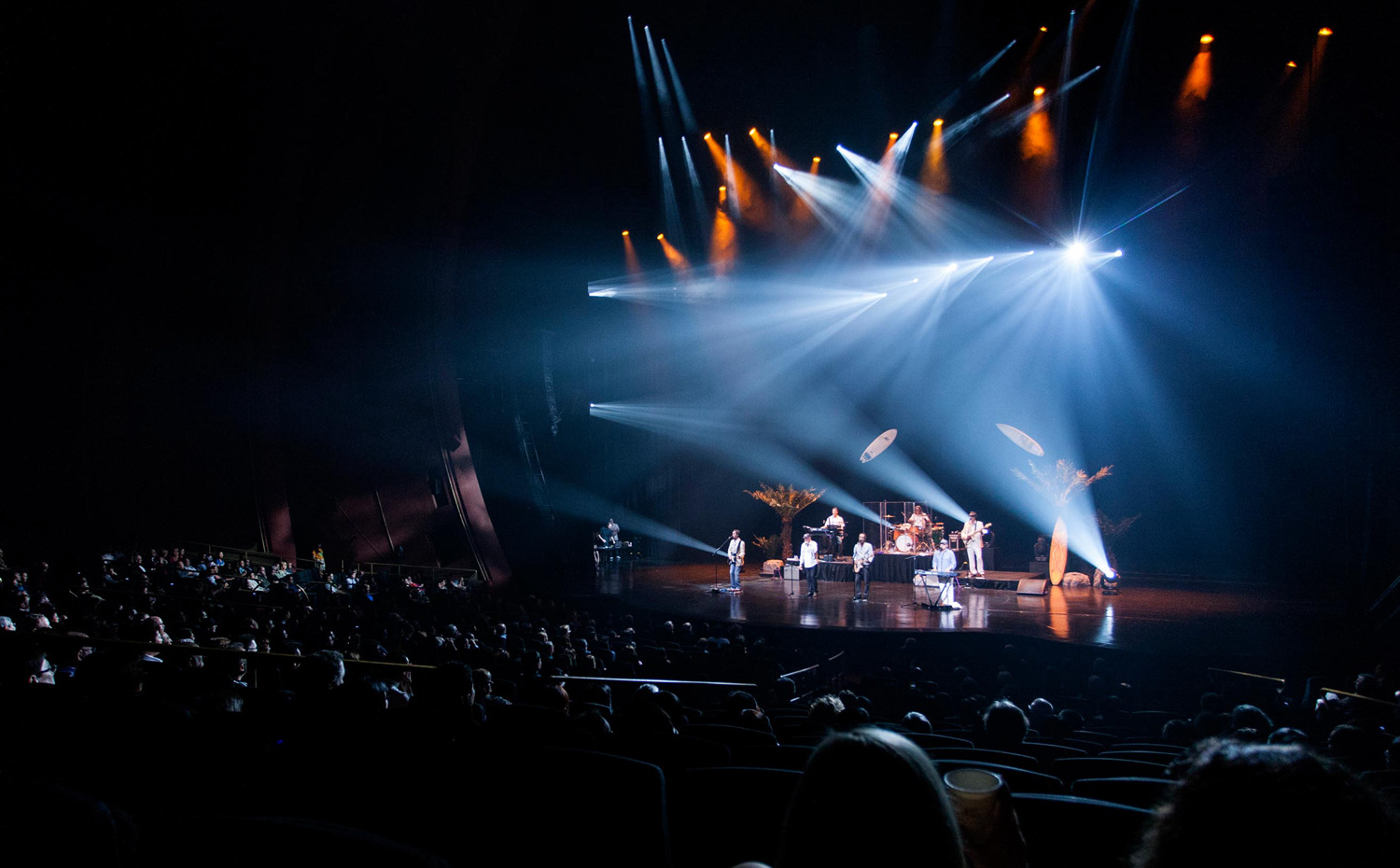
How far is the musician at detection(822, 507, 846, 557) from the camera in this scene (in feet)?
64.6

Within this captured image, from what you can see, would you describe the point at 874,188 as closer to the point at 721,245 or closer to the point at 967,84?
the point at 967,84

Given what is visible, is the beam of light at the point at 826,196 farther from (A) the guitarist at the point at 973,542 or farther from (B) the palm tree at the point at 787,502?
(A) the guitarist at the point at 973,542

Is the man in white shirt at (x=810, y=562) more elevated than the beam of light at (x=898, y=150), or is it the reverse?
the beam of light at (x=898, y=150)

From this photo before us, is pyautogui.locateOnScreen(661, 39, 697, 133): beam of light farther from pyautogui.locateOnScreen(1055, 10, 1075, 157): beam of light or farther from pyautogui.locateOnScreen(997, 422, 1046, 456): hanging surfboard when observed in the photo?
pyautogui.locateOnScreen(997, 422, 1046, 456): hanging surfboard

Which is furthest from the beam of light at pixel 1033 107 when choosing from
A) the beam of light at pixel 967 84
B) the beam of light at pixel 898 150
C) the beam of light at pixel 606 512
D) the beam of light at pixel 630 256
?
the beam of light at pixel 606 512

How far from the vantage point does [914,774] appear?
0.95 meters

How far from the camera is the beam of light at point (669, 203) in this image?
781 inches

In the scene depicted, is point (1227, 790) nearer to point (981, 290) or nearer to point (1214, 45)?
point (1214, 45)

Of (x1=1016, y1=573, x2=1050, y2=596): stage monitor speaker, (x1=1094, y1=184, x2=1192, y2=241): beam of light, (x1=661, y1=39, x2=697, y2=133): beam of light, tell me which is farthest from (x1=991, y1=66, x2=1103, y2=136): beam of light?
(x1=1016, y1=573, x2=1050, y2=596): stage monitor speaker

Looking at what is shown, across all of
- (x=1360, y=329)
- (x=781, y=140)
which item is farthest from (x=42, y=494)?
(x=1360, y=329)

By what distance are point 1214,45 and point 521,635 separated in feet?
51.4

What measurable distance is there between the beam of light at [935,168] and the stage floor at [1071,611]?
30.9ft

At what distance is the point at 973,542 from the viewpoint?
17422 millimetres

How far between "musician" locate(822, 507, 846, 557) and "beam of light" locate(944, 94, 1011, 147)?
9.48 meters
